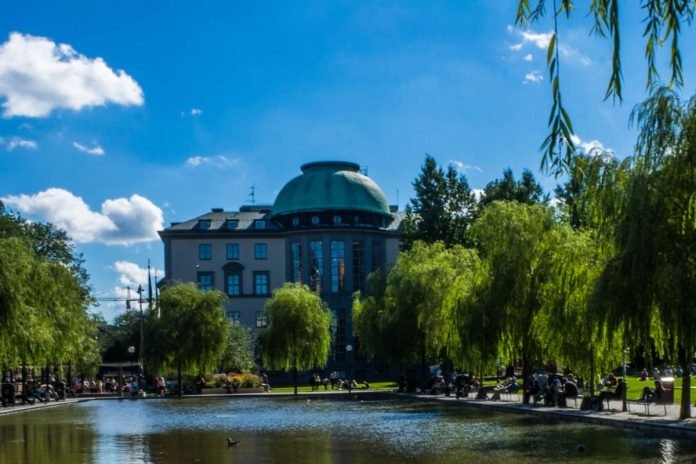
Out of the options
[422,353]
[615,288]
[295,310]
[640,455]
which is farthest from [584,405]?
[295,310]

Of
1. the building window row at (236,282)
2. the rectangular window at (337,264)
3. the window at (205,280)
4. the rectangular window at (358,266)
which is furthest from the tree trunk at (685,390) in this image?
the window at (205,280)

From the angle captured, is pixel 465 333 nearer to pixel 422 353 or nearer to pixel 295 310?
pixel 422 353

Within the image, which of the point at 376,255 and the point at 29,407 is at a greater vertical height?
the point at 376,255

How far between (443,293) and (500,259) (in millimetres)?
12174

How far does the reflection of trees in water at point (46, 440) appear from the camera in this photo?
2250 cm

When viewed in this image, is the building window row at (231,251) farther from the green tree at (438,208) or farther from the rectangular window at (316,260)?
the green tree at (438,208)

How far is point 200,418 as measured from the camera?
37.9 meters

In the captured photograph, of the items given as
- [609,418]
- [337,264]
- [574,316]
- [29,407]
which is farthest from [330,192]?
[609,418]

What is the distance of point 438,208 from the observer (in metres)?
83.2

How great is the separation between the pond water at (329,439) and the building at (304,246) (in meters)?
50.6

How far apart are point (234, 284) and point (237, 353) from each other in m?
21.0

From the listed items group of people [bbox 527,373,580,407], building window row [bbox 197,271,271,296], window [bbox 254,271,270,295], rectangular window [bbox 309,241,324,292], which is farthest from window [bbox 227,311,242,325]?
group of people [bbox 527,373,580,407]

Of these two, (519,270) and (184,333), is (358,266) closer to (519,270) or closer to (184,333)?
(184,333)

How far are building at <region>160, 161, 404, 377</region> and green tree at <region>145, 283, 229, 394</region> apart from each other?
23768 millimetres
